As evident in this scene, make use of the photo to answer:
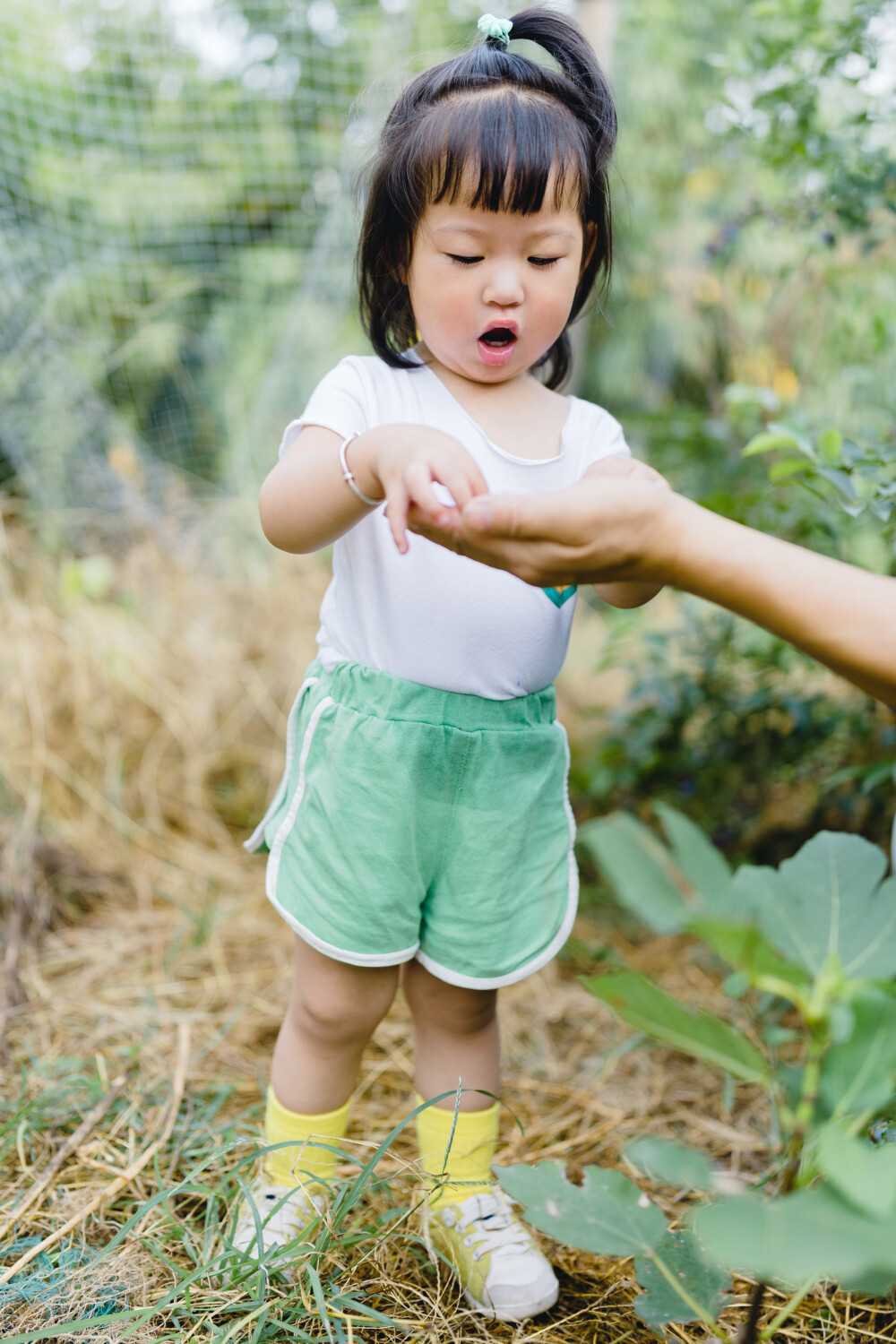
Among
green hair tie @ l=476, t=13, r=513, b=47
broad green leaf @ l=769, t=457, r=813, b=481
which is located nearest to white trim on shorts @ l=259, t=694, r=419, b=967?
broad green leaf @ l=769, t=457, r=813, b=481

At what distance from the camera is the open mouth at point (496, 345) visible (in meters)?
1.04

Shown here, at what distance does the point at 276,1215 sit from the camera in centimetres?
111

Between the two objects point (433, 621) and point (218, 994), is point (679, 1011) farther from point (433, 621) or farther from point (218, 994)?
point (218, 994)

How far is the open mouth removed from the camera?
104 cm

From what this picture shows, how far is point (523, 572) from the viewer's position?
2.49 feet

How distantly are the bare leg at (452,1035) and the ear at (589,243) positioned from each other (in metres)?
0.83

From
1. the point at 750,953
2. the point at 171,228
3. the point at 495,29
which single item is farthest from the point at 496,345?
the point at 171,228

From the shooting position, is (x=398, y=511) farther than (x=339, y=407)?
No

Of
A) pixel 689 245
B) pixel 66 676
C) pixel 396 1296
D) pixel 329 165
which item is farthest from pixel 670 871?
pixel 689 245

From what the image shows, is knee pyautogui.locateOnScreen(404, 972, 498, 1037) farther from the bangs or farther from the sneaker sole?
the bangs

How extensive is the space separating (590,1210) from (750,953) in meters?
0.28

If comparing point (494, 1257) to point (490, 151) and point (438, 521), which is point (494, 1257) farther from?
point (490, 151)

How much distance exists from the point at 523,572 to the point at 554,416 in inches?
16.7

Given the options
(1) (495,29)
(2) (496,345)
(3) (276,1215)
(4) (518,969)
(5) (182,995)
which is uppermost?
(1) (495,29)
